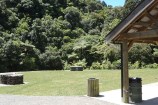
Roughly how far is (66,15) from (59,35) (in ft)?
30.4

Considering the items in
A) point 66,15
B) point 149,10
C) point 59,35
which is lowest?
point 149,10

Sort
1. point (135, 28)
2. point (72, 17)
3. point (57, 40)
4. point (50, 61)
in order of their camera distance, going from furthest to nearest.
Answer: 1. point (72, 17)
2. point (57, 40)
3. point (50, 61)
4. point (135, 28)

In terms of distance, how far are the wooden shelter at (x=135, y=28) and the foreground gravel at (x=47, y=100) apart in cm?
156

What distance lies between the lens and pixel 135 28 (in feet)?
39.5

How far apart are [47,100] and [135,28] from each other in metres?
4.68

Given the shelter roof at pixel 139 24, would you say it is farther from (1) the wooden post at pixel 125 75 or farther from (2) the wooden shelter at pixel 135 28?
(1) the wooden post at pixel 125 75

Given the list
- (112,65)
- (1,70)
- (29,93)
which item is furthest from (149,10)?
(1,70)

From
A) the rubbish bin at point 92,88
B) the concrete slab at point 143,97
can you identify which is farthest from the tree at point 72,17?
the rubbish bin at point 92,88

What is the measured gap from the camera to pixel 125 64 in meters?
11.5

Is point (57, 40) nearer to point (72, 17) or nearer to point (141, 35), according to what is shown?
point (72, 17)

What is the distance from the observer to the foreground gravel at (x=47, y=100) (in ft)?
37.7

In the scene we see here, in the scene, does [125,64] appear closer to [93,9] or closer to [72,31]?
[72,31]

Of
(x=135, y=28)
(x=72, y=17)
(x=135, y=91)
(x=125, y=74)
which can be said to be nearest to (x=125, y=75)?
(x=125, y=74)

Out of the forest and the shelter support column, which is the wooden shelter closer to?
the shelter support column
